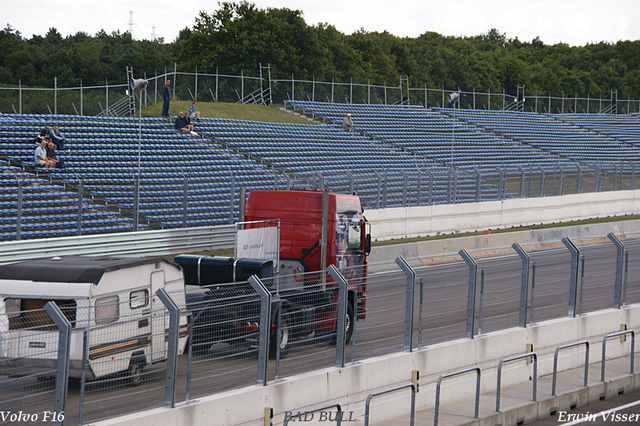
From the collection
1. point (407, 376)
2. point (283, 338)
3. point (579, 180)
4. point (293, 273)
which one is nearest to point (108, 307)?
point (283, 338)

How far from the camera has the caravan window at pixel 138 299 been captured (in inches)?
339

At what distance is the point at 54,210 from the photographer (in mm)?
19875

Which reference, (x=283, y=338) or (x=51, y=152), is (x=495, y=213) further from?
(x=283, y=338)

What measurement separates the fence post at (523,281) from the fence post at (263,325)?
15.0 feet

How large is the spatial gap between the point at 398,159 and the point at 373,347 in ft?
93.8

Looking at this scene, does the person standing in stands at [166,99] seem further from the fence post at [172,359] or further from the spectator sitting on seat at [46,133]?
the fence post at [172,359]

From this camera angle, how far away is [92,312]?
7.98m

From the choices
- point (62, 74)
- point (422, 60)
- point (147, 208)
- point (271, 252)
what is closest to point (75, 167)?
point (147, 208)

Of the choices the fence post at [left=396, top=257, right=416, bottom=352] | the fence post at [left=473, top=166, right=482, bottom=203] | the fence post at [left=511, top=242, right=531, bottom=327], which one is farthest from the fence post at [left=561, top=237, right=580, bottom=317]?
the fence post at [left=473, top=166, right=482, bottom=203]

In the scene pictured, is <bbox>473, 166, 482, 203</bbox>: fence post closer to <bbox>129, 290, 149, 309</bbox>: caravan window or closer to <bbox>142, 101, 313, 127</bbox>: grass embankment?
<bbox>142, 101, 313, 127</bbox>: grass embankment

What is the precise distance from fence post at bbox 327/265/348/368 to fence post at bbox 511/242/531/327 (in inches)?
129

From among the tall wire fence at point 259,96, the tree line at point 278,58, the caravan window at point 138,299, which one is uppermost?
the tree line at point 278,58

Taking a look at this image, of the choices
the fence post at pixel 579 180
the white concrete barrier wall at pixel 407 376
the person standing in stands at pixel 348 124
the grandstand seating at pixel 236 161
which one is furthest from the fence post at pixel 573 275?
the person standing in stands at pixel 348 124

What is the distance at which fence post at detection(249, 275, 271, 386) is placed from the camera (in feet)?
24.6
